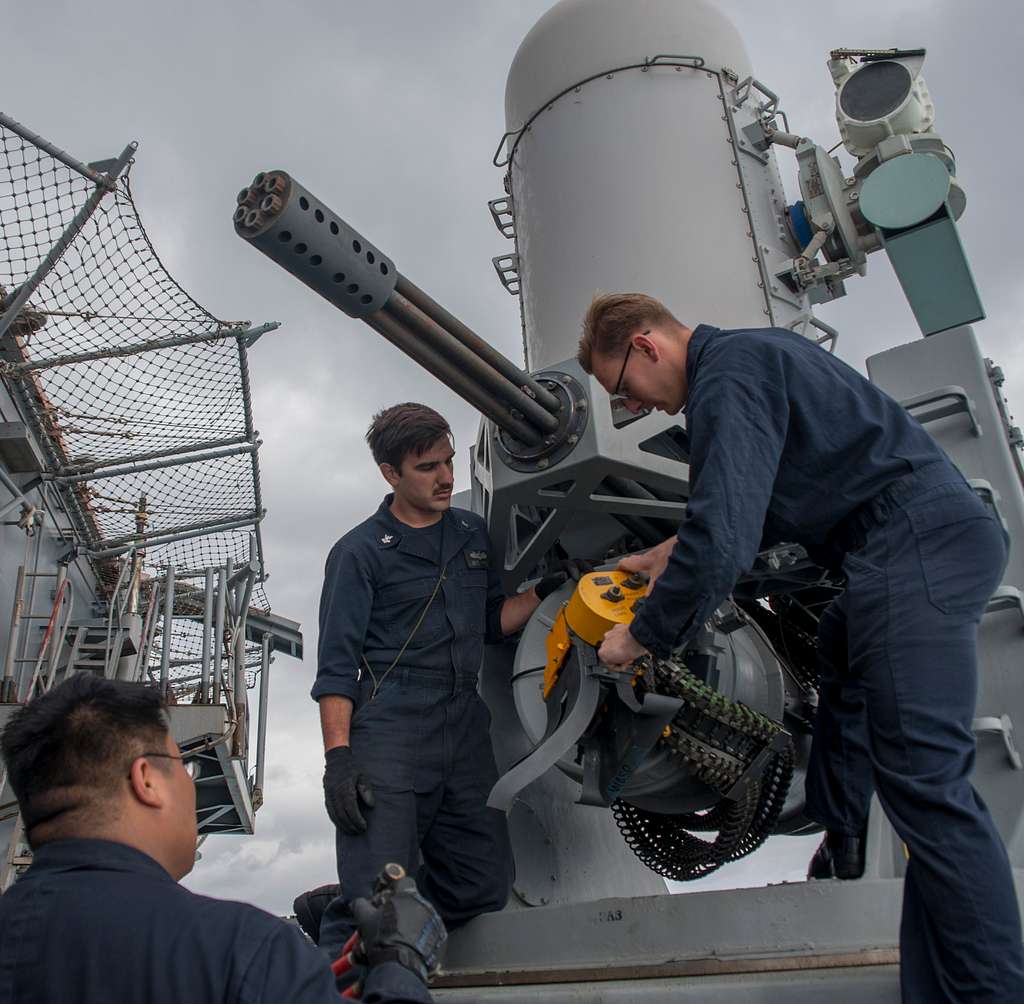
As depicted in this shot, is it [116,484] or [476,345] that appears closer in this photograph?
[476,345]

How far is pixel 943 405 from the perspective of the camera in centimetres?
349

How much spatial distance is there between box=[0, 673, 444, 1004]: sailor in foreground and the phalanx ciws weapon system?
1233mm

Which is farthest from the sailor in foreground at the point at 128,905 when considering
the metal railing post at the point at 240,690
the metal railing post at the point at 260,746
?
the metal railing post at the point at 260,746

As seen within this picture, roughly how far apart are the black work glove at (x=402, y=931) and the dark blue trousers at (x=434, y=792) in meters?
1.29

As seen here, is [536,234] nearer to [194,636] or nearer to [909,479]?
[909,479]

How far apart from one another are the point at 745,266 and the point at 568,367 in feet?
3.34

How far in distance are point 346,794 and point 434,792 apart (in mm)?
333

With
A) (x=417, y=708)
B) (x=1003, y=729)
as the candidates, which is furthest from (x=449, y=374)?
(x=1003, y=729)

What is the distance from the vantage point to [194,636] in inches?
444

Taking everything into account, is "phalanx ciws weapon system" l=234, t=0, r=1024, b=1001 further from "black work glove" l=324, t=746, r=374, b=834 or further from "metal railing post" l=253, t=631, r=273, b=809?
"metal railing post" l=253, t=631, r=273, b=809

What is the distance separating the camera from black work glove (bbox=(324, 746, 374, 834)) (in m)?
3.19

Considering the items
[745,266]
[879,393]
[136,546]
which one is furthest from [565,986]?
[136,546]

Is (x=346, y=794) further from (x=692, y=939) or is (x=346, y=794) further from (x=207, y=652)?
(x=207, y=652)

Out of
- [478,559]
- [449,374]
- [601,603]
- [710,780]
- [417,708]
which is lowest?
[710,780]
